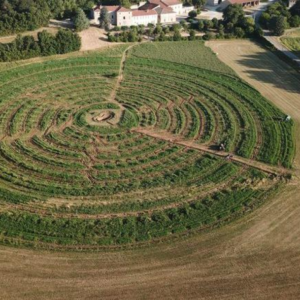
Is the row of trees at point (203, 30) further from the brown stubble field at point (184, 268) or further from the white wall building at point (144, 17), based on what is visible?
the brown stubble field at point (184, 268)

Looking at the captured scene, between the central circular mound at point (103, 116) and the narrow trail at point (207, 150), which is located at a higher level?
the central circular mound at point (103, 116)

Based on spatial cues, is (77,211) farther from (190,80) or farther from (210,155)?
(190,80)

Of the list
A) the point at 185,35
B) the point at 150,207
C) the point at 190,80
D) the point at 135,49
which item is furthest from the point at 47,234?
the point at 185,35

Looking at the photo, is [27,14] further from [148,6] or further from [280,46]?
[280,46]

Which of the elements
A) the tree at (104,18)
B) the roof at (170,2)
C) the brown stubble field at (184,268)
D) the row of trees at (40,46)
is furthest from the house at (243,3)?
the brown stubble field at (184,268)

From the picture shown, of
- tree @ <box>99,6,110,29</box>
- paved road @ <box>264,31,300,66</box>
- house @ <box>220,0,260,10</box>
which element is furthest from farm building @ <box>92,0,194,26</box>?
paved road @ <box>264,31,300,66</box>

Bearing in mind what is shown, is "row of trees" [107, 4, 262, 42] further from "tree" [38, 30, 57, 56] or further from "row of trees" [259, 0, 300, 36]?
"tree" [38, 30, 57, 56]

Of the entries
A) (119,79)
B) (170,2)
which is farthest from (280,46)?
(119,79)
